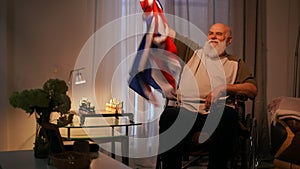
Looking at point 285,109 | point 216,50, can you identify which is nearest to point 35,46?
point 216,50

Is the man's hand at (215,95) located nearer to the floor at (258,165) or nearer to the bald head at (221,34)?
the bald head at (221,34)

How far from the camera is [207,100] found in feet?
8.81

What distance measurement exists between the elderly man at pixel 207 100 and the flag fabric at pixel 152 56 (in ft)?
0.49

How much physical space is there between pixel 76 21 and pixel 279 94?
2.31 m

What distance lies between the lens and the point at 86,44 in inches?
144

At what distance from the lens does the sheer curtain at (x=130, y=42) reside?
3666 millimetres

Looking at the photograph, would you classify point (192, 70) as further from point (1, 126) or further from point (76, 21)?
point (1, 126)

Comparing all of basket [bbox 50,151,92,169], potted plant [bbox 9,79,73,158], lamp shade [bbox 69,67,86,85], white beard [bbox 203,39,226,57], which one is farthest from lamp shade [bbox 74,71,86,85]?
basket [bbox 50,151,92,169]

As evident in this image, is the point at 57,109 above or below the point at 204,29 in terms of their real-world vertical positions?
below

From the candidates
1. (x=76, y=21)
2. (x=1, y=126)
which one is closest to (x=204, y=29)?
(x=76, y=21)

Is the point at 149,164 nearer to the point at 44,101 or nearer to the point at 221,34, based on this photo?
the point at 221,34

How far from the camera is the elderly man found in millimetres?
2637

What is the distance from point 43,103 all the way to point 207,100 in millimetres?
1149

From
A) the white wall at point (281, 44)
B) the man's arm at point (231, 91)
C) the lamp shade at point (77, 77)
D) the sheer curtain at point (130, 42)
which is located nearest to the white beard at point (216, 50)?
the man's arm at point (231, 91)
